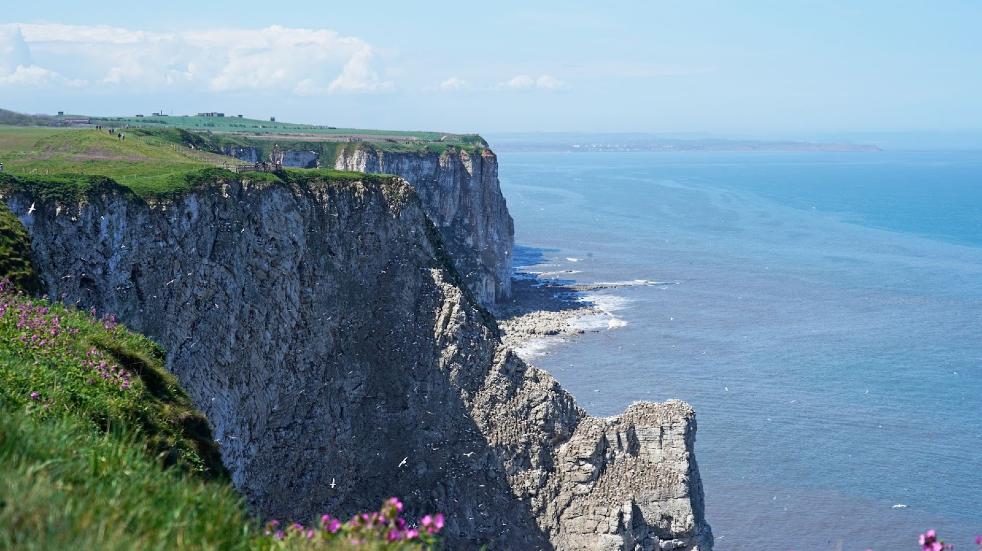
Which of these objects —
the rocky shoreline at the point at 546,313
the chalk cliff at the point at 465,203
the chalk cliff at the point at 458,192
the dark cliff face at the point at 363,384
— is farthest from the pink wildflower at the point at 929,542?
the chalk cliff at the point at 465,203

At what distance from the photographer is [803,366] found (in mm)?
71875

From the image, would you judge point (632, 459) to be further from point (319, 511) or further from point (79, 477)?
point (79, 477)

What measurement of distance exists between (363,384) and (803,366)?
4322cm

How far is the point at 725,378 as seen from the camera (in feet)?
226

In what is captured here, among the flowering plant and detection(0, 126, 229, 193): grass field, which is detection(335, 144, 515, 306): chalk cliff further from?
the flowering plant

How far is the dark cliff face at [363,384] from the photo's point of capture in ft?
107

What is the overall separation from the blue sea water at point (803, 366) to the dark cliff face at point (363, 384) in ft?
40.5

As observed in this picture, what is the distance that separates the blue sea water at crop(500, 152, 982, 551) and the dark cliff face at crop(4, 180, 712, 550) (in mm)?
12350

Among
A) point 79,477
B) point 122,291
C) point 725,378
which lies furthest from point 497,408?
point 725,378

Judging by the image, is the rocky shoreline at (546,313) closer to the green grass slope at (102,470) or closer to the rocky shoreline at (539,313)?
the rocky shoreline at (539,313)

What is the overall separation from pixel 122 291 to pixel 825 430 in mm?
42366

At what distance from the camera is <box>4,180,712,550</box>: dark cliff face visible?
32594mm

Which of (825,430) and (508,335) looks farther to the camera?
(508,335)

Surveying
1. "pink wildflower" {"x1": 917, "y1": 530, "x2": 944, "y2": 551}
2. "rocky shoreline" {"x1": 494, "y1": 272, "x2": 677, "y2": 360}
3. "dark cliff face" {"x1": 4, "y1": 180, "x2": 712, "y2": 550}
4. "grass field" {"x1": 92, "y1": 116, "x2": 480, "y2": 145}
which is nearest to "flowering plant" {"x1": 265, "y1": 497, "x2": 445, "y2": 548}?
"pink wildflower" {"x1": 917, "y1": 530, "x2": 944, "y2": 551}
